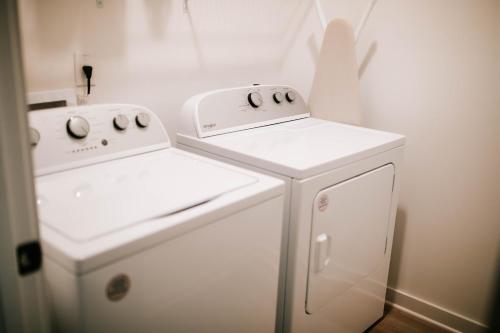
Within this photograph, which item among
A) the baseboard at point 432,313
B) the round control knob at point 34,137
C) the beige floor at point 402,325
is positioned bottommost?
the beige floor at point 402,325

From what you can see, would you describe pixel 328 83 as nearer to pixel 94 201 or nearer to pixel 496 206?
pixel 496 206

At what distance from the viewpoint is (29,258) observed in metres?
0.71

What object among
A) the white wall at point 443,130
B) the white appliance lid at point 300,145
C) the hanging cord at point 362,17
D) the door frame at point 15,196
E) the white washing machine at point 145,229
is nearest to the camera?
the door frame at point 15,196

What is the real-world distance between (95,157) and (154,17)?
65 cm

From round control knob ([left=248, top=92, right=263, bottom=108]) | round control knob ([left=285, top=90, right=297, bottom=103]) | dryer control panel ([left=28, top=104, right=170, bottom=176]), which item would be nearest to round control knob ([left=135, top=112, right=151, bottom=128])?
dryer control panel ([left=28, top=104, right=170, bottom=176])

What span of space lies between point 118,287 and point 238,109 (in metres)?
1.06

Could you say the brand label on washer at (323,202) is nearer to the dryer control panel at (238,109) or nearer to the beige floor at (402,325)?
the dryer control panel at (238,109)

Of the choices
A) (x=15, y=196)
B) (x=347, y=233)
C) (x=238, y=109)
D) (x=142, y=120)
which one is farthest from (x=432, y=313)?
(x=15, y=196)

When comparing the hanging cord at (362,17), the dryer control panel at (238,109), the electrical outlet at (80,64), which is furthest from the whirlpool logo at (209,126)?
the hanging cord at (362,17)

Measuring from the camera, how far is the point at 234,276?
1.19 metres

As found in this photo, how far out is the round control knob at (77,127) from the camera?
1345 millimetres

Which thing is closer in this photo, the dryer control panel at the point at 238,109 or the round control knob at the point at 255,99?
the dryer control panel at the point at 238,109

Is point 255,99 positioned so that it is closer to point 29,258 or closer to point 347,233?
point 347,233

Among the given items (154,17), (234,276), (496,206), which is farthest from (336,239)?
(154,17)
